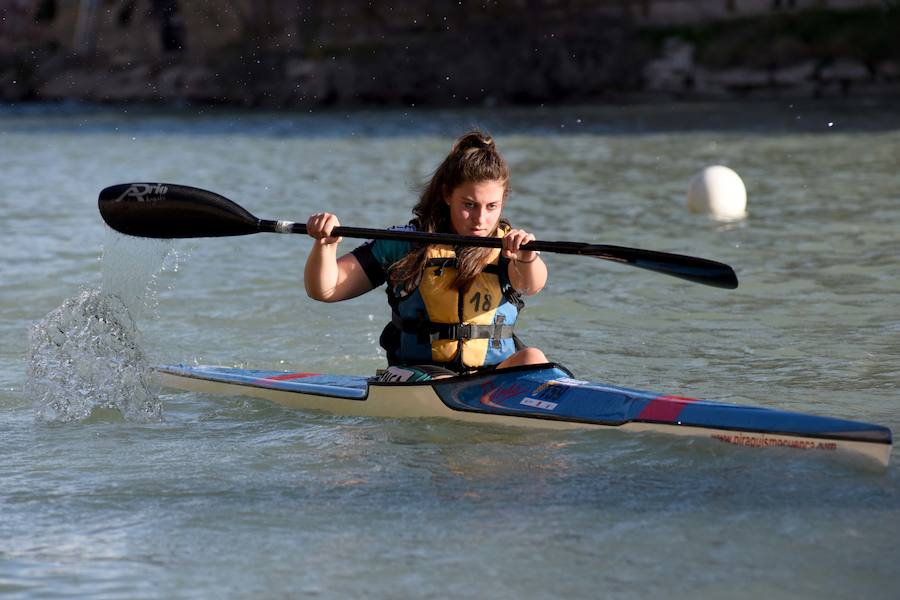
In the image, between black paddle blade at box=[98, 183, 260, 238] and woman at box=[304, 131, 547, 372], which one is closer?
woman at box=[304, 131, 547, 372]

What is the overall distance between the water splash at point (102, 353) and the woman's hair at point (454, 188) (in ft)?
3.53

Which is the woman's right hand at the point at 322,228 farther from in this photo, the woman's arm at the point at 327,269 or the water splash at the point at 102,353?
the water splash at the point at 102,353

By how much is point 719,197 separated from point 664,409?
6.24 meters

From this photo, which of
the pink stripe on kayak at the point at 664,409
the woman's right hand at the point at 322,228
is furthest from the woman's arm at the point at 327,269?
the pink stripe on kayak at the point at 664,409

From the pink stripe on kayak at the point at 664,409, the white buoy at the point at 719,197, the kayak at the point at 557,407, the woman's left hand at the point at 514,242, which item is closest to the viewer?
the kayak at the point at 557,407

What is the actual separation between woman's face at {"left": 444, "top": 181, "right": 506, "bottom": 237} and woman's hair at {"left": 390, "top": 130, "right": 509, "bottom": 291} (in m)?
0.02

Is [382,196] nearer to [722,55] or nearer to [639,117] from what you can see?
[639,117]

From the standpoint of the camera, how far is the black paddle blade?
502 centimetres

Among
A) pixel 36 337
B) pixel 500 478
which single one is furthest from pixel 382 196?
pixel 500 478

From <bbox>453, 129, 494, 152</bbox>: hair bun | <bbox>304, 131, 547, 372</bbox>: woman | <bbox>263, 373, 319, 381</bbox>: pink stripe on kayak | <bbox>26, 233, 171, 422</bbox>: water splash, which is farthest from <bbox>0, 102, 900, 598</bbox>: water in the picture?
<bbox>453, 129, 494, 152</bbox>: hair bun

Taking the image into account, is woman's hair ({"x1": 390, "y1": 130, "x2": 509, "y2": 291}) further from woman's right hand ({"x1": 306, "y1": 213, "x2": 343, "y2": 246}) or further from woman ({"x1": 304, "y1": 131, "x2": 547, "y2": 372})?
woman's right hand ({"x1": 306, "y1": 213, "x2": 343, "y2": 246})

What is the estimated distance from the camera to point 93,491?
3.83 meters

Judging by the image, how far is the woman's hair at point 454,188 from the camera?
14.3 ft

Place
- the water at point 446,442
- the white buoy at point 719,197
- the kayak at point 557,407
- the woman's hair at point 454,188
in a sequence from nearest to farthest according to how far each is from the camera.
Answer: the water at point 446,442 → the kayak at point 557,407 → the woman's hair at point 454,188 → the white buoy at point 719,197
